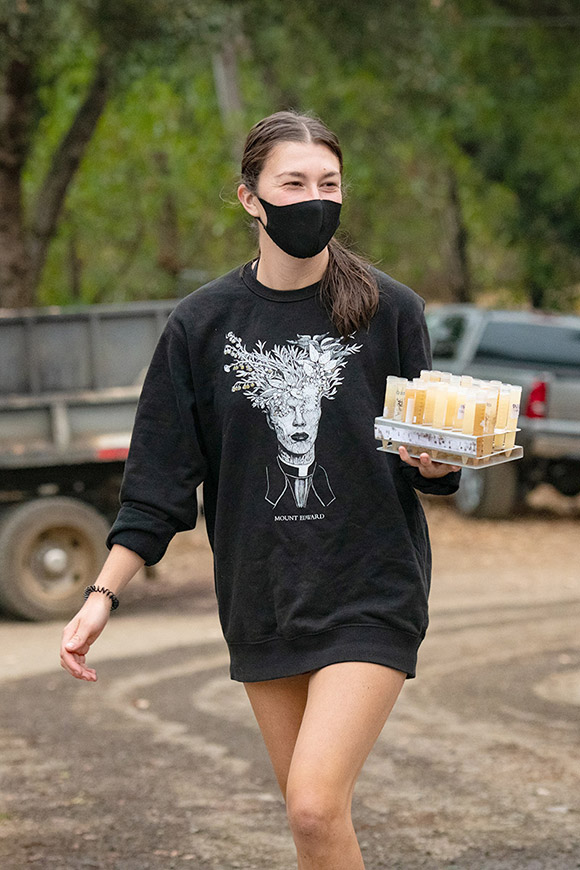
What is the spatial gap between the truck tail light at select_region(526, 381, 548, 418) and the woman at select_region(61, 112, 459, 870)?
435 inches

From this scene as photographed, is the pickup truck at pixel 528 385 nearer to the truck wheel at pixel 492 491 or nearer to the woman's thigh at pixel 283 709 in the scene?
the truck wheel at pixel 492 491

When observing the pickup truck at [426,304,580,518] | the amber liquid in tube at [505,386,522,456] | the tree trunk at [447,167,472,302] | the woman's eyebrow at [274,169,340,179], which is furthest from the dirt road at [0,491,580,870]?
the tree trunk at [447,167,472,302]

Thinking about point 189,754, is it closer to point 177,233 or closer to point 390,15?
point 390,15

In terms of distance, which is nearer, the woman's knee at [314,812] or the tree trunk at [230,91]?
the woman's knee at [314,812]

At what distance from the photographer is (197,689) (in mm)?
7629

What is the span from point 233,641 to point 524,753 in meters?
3.29

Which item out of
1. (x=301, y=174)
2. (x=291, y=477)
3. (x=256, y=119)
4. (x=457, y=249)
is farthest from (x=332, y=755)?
(x=457, y=249)

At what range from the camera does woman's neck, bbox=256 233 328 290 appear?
10.7 feet

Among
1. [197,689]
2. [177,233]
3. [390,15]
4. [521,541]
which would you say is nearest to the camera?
[197,689]

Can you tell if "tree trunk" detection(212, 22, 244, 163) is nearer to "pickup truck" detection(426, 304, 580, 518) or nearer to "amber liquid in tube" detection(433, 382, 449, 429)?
"pickup truck" detection(426, 304, 580, 518)

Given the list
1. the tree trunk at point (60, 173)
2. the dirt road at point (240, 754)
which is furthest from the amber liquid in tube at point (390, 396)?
the tree trunk at point (60, 173)

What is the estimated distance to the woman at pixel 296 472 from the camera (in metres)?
3.13

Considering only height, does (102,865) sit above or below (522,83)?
below

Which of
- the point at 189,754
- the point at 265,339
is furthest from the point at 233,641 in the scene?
the point at 189,754
